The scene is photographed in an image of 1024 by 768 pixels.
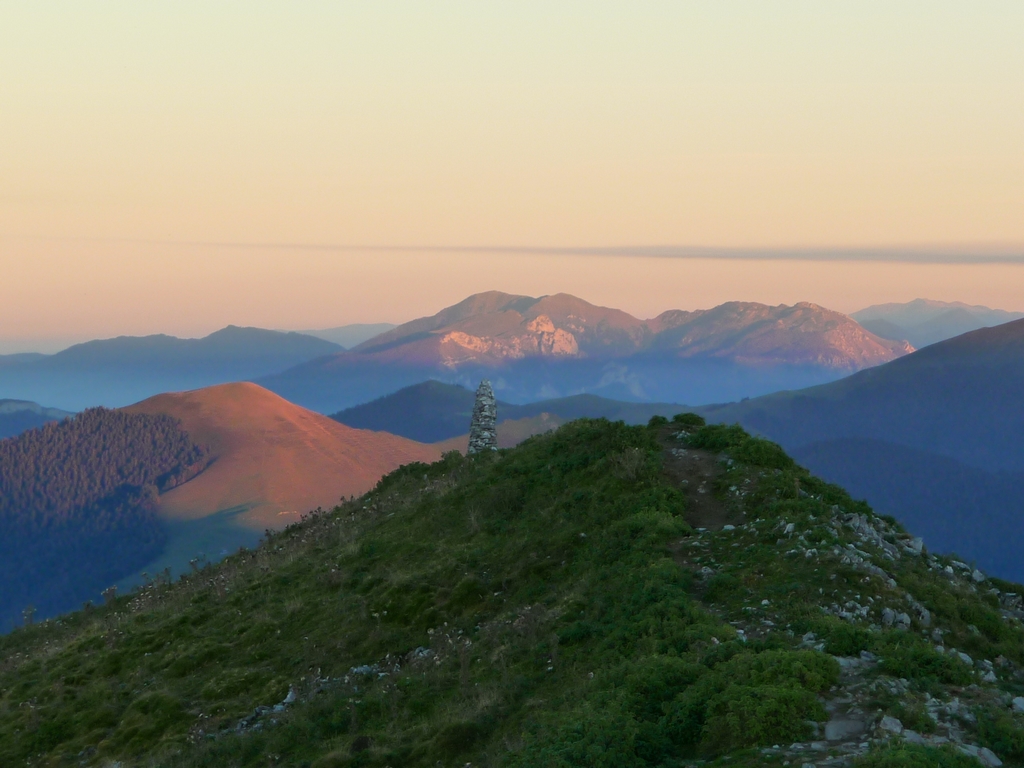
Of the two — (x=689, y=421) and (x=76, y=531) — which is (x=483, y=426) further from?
(x=76, y=531)

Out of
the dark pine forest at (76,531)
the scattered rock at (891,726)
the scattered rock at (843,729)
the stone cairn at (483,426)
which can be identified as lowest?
the dark pine forest at (76,531)

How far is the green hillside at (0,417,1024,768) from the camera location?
447 inches

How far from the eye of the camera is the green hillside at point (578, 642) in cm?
1135

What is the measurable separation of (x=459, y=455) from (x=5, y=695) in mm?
16390

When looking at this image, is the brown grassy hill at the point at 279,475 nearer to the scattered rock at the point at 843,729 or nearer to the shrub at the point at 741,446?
the shrub at the point at 741,446

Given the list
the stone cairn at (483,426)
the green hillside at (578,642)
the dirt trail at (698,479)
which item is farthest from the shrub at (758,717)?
the stone cairn at (483,426)

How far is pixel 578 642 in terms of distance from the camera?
51.9 feet

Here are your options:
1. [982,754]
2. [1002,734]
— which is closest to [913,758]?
[982,754]

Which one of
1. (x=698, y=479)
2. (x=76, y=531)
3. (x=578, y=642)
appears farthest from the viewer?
(x=76, y=531)

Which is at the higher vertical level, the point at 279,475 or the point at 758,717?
the point at 758,717

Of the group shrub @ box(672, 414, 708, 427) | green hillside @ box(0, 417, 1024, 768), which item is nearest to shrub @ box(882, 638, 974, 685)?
green hillside @ box(0, 417, 1024, 768)

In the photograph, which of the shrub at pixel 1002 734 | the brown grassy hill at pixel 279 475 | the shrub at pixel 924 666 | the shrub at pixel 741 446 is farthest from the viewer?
the brown grassy hill at pixel 279 475

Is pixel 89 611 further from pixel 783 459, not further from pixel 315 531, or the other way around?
pixel 783 459

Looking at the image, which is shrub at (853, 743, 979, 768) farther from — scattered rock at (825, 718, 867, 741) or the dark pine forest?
the dark pine forest
